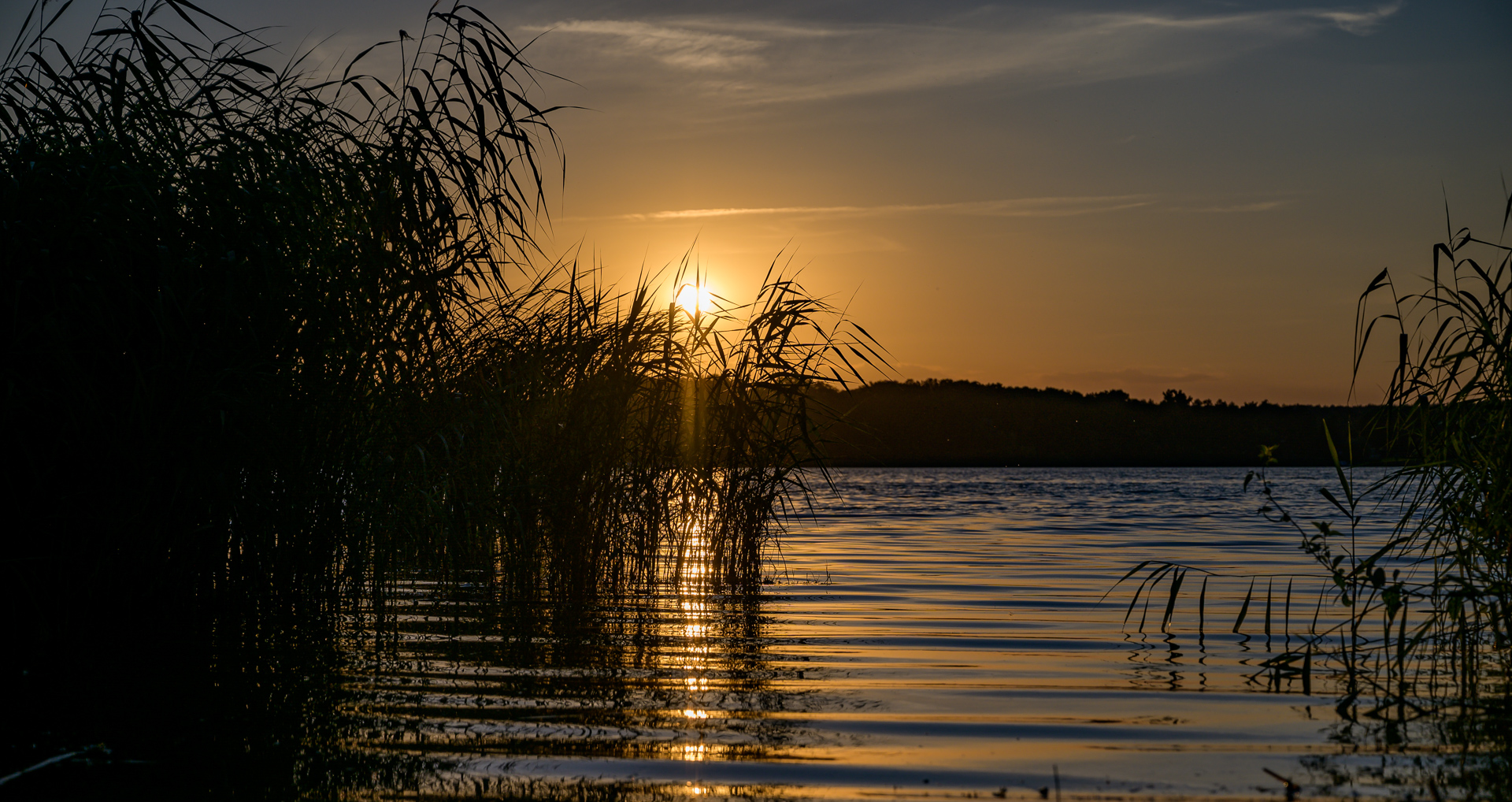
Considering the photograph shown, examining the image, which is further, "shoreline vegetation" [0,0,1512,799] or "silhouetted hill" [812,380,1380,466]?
"silhouetted hill" [812,380,1380,466]

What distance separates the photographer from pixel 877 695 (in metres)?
4.78

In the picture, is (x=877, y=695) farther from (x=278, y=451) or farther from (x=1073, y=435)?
(x=1073, y=435)

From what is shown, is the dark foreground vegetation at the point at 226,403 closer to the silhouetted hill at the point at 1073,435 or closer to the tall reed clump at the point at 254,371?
the tall reed clump at the point at 254,371

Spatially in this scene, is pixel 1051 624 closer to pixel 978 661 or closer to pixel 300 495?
pixel 978 661

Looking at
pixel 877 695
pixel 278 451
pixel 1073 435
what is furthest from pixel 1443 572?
pixel 1073 435

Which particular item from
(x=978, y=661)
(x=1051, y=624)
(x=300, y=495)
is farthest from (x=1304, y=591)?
(x=300, y=495)

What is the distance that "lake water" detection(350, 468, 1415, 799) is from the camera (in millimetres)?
3557

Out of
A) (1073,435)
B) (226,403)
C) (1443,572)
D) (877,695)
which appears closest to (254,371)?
(226,403)

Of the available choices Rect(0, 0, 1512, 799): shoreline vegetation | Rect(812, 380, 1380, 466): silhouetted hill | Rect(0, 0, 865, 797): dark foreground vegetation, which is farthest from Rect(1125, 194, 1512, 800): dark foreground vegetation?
Rect(812, 380, 1380, 466): silhouetted hill

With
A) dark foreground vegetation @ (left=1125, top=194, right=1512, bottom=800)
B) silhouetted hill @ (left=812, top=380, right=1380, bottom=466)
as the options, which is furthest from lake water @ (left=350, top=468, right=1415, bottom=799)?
silhouetted hill @ (left=812, top=380, right=1380, bottom=466)

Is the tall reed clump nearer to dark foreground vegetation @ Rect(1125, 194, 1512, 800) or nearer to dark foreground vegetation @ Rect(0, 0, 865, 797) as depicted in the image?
dark foreground vegetation @ Rect(0, 0, 865, 797)

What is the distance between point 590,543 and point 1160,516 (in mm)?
13106

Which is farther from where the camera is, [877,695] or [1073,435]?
[1073,435]

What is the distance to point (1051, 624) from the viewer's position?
22.5ft
